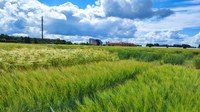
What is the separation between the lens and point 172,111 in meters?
3.23

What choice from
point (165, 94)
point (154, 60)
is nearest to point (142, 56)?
point (154, 60)

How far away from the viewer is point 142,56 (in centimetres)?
2086

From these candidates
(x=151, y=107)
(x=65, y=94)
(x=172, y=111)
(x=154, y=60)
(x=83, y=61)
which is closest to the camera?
(x=172, y=111)

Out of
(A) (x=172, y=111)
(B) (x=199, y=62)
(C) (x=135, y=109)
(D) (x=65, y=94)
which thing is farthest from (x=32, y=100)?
(B) (x=199, y=62)

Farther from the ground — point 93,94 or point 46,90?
point 46,90

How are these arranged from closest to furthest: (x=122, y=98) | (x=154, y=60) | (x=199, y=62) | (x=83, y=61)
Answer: (x=122, y=98)
(x=83, y=61)
(x=199, y=62)
(x=154, y=60)

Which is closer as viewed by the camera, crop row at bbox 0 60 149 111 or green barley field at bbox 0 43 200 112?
green barley field at bbox 0 43 200 112

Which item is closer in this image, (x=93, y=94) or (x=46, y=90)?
(x=46, y=90)

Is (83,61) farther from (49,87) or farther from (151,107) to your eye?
(151,107)

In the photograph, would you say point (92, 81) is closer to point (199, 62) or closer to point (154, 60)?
point (199, 62)

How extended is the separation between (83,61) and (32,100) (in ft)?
24.0

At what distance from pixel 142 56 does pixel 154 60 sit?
2.78 ft

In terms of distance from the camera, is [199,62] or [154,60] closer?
[199,62]

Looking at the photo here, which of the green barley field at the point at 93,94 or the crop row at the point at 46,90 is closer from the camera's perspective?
the green barley field at the point at 93,94
